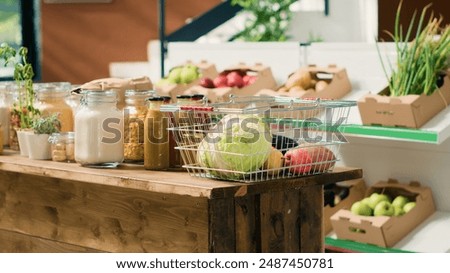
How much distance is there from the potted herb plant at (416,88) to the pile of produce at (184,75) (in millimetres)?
1390

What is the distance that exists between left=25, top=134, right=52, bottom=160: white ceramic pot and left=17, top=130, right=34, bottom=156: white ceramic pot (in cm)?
1

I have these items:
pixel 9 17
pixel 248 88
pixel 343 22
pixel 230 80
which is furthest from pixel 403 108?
pixel 9 17

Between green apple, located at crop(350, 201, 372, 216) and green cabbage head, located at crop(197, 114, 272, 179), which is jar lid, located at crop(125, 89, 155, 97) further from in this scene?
green apple, located at crop(350, 201, 372, 216)

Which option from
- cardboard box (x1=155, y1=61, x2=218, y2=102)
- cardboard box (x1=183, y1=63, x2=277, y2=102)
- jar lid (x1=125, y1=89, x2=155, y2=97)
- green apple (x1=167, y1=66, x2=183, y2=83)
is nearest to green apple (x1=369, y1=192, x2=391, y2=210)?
cardboard box (x1=183, y1=63, x2=277, y2=102)

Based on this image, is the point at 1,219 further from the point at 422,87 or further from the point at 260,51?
the point at 260,51

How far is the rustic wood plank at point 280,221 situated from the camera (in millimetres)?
2643

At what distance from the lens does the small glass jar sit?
3.00m

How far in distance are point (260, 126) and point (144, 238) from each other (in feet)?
1.81

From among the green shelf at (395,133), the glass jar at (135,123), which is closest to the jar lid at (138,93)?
the glass jar at (135,123)

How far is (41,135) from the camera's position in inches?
121

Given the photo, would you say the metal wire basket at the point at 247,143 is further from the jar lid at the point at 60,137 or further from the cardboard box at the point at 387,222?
the cardboard box at the point at 387,222
